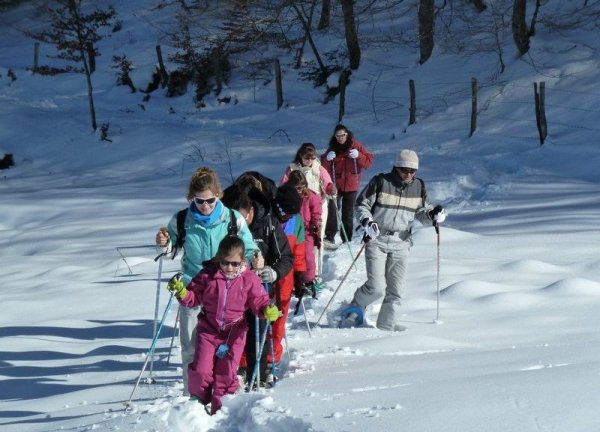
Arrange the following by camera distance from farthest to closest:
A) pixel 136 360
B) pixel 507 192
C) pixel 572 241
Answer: pixel 507 192 < pixel 572 241 < pixel 136 360

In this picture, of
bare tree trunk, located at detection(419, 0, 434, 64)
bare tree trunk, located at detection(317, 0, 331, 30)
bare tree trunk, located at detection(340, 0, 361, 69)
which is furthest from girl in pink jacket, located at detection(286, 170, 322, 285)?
bare tree trunk, located at detection(317, 0, 331, 30)

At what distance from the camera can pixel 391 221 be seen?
7410 millimetres

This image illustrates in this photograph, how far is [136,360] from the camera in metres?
7.30

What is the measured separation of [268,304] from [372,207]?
2.03 metres

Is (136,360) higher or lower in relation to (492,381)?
lower

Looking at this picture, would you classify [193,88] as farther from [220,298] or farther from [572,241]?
[220,298]

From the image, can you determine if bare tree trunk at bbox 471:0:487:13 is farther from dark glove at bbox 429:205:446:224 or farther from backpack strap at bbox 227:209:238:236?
backpack strap at bbox 227:209:238:236

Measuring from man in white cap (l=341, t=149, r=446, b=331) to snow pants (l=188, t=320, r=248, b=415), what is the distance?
6.03 ft

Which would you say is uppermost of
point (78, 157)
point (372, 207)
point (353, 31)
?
point (353, 31)

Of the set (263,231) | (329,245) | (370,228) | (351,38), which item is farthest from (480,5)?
(263,231)

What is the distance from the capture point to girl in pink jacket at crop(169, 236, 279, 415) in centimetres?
551

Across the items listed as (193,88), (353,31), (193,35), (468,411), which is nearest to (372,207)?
(468,411)

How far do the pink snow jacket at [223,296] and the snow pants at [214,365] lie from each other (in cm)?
5

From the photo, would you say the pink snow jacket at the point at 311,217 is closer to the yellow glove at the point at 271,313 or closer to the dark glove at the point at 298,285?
the dark glove at the point at 298,285
